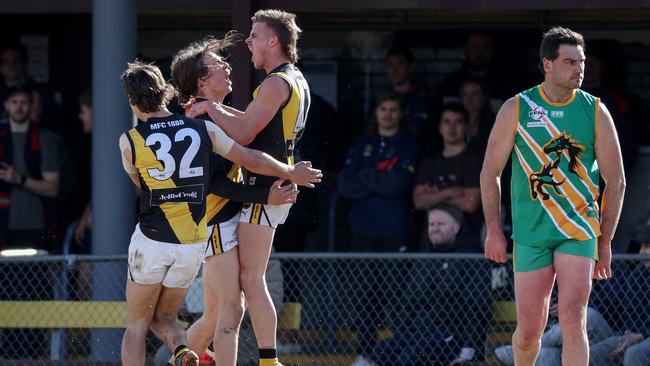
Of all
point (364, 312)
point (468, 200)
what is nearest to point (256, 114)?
point (364, 312)

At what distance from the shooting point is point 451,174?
9.30 meters

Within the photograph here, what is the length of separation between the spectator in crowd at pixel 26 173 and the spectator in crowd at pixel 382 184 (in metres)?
2.32

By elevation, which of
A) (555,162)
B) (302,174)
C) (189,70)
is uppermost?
(189,70)

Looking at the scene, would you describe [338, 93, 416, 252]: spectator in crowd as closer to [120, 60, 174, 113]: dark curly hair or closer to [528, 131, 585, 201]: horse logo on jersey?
[528, 131, 585, 201]: horse logo on jersey

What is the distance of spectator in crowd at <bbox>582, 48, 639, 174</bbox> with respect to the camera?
9234 millimetres

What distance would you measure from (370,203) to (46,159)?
2.62m

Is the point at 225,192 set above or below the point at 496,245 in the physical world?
above

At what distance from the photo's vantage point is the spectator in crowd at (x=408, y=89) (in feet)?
32.7

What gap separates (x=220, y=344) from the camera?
664 cm

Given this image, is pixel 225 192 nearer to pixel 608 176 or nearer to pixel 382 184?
pixel 608 176

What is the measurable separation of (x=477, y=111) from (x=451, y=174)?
2.33ft

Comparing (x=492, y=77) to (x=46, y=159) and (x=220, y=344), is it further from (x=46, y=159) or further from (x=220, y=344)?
(x=220, y=344)

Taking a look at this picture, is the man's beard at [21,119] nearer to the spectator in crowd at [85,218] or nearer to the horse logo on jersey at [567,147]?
the spectator in crowd at [85,218]

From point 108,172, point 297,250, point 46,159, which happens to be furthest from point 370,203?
point 46,159
